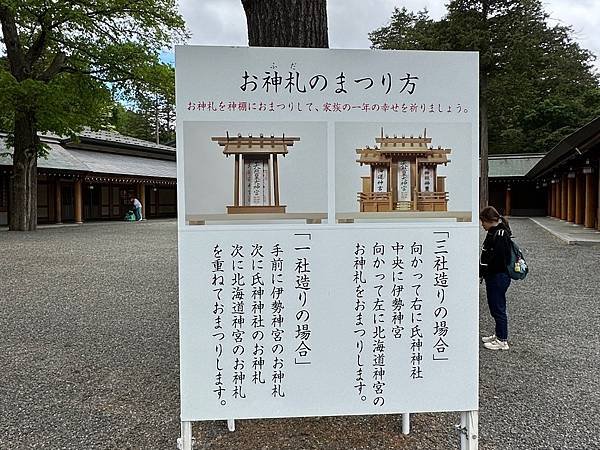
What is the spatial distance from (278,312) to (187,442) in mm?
707

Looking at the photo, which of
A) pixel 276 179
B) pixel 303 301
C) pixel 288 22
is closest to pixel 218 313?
pixel 303 301

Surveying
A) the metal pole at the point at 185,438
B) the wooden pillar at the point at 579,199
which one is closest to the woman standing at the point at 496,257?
the metal pole at the point at 185,438

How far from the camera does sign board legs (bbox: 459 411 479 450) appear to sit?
2348 millimetres

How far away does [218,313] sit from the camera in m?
2.27

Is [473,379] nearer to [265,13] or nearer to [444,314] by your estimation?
[444,314]

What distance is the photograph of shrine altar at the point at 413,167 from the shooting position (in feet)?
7.45

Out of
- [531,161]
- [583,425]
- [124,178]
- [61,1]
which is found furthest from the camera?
[531,161]

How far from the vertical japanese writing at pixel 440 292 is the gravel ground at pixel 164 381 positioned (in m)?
0.55

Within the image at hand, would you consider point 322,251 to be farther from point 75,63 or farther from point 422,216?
point 75,63

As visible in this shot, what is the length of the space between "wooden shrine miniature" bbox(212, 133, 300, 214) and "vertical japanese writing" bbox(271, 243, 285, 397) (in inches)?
8.1

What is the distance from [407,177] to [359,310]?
2.18 ft

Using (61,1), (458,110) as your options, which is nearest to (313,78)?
(458,110)

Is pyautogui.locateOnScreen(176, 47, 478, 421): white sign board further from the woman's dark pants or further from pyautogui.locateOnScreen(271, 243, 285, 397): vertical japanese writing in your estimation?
the woman's dark pants

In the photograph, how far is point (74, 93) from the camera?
15641 mm
